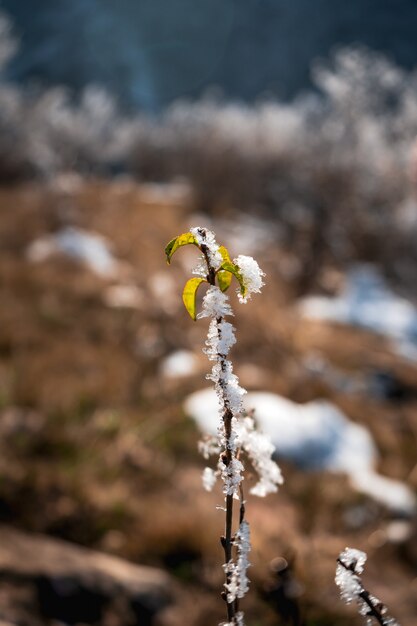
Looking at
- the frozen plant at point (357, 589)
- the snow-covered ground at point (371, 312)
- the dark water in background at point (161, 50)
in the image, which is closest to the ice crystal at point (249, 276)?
the frozen plant at point (357, 589)

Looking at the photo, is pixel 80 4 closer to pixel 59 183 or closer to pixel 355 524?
pixel 59 183

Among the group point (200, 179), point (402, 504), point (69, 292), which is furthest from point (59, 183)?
point (200, 179)

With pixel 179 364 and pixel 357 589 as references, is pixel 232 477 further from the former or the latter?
pixel 179 364

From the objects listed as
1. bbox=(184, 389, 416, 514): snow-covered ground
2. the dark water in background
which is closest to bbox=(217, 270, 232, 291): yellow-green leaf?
bbox=(184, 389, 416, 514): snow-covered ground

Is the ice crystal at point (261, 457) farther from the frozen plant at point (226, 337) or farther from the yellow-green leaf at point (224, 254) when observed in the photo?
the yellow-green leaf at point (224, 254)

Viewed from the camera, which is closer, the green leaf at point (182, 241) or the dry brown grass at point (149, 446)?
the green leaf at point (182, 241)
